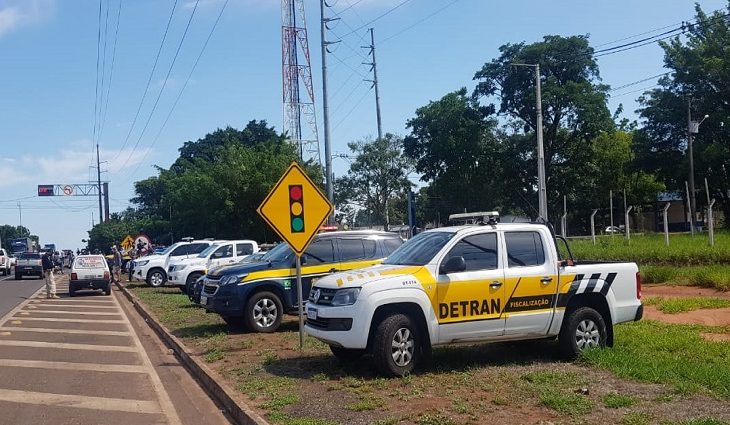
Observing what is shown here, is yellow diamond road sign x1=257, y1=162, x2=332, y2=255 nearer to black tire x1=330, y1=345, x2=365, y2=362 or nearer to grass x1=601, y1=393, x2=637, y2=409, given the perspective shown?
black tire x1=330, y1=345, x2=365, y2=362

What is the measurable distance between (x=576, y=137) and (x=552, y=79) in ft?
16.5

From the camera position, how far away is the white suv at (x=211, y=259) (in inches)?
933

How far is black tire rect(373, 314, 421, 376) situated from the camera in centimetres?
884

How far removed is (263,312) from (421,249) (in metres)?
5.04

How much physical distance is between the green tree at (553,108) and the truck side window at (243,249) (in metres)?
32.9

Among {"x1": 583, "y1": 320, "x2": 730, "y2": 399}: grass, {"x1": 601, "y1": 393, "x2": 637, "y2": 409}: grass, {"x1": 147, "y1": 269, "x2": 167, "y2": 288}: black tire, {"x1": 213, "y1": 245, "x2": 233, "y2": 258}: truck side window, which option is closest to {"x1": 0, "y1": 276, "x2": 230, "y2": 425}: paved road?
{"x1": 601, "y1": 393, "x2": 637, "y2": 409}: grass

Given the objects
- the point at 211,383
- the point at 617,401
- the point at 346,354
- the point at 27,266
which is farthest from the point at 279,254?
the point at 27,266

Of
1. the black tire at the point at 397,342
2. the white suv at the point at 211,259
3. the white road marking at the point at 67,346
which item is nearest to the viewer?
the black tire at the point at 397,342

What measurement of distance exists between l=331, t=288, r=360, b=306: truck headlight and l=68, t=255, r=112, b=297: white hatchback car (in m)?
20.6

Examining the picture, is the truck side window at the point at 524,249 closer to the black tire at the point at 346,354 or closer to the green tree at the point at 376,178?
the black tire at the point at 346,354

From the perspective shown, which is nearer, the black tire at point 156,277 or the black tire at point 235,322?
the black tire at point 235,322

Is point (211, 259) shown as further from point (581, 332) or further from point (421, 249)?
point (581, 332)

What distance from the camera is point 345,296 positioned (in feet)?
30.0

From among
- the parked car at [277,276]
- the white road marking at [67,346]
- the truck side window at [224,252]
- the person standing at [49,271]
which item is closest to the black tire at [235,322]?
the parked car at [277,276]
